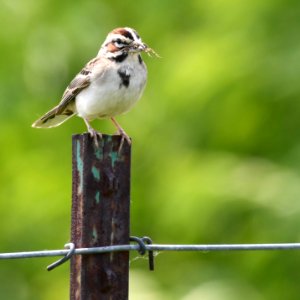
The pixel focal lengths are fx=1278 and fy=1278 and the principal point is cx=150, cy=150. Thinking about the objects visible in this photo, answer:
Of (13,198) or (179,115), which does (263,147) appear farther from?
(13,198)

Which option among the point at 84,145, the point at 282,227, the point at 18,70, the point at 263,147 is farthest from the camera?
the point at 18,70

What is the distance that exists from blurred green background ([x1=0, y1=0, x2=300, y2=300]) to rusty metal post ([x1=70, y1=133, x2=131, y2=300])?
3.14 metres

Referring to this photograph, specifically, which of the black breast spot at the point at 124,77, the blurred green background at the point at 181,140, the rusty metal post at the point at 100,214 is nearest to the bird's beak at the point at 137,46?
the black breast spot at the point at 124,77

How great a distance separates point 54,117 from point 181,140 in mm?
2268

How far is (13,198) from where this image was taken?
27.7ft

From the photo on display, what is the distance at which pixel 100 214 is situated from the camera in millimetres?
4156

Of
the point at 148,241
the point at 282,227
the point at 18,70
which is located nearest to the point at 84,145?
the point at 148,241

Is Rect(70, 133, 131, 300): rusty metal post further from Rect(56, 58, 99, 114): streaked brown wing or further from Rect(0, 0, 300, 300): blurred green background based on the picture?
Rect(0, 0, 300, 300): blurred green background

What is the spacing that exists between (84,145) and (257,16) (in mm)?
4262

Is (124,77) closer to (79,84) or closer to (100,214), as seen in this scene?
(79,84)

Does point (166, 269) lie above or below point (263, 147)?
below

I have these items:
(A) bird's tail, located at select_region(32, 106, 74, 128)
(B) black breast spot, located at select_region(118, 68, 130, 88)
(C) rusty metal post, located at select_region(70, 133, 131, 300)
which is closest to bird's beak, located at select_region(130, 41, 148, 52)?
(B) black breast spot, located at select_region(118, 68, 130, 88)

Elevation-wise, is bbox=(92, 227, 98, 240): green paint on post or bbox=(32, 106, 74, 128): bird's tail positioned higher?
bbox=(32, 106, 74, 128): bird's tail

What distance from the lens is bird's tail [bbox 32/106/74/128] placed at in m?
6.38
